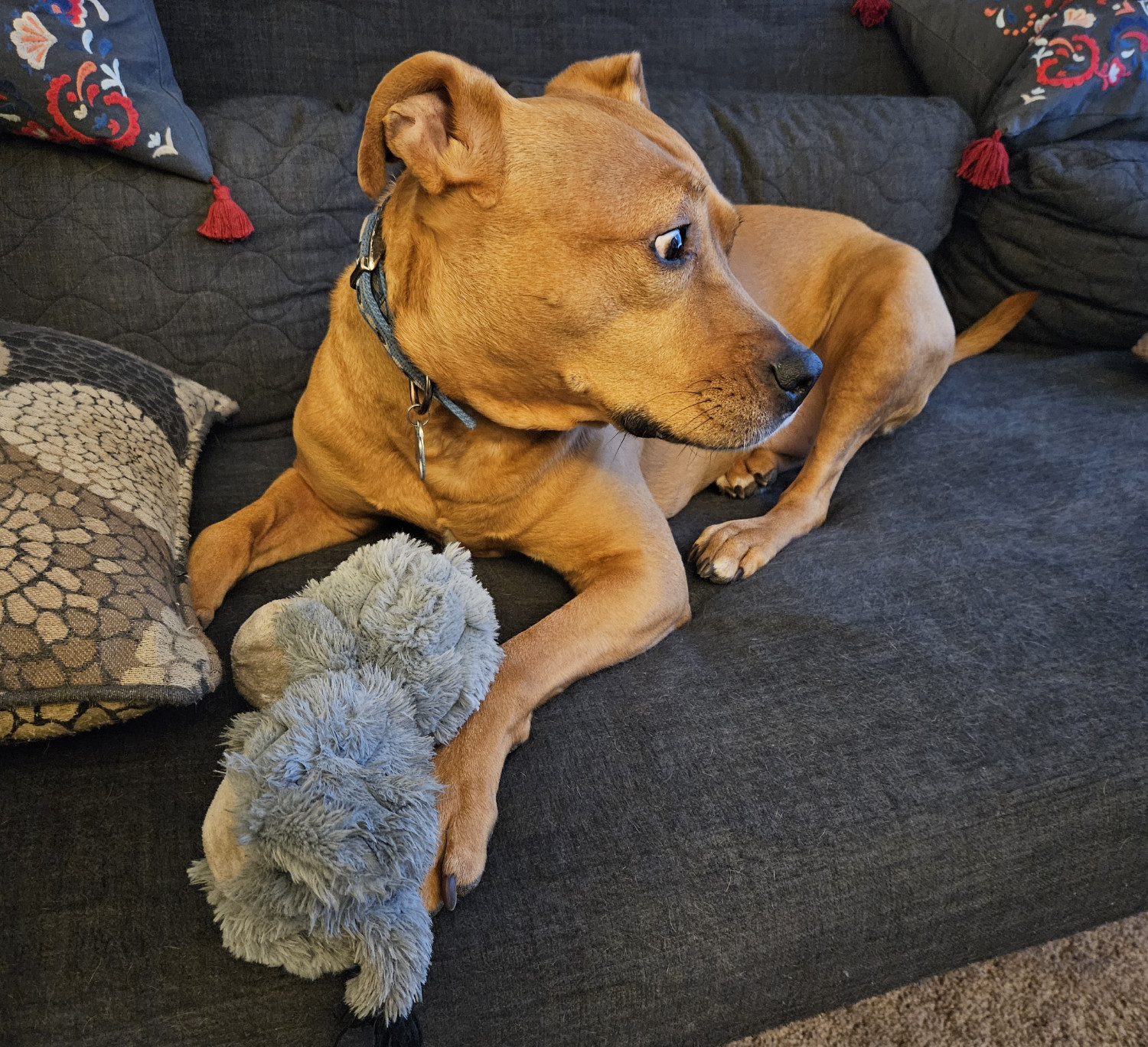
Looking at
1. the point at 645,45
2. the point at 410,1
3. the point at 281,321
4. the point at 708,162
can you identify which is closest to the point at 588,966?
the point at 281,321

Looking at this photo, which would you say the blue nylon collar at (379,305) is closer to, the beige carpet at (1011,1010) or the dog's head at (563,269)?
the dog's head at (563,269)

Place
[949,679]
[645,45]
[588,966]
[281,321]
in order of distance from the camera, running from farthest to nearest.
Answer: [645,45], [281,321], [949,679], [588,966]

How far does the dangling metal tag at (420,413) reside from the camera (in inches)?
49.3

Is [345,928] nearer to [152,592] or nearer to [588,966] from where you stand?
[588,966]

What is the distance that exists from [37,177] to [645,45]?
61.5 inches

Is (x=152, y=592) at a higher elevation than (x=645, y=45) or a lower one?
lower

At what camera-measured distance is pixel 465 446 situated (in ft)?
4.43

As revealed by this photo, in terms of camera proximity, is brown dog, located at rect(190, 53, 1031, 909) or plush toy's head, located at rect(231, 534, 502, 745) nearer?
plush toy's head, located at rect(231, 534, 502, 745)

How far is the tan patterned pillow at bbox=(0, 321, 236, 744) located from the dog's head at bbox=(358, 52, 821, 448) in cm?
47

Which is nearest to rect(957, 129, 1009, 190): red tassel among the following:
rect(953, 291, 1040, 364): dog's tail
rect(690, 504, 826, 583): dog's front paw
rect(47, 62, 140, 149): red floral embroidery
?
rect(953, 291, 1040, 364): dog's tail

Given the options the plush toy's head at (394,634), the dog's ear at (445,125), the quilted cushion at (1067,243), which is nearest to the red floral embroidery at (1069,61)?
the quilted cushion at (1067,243)

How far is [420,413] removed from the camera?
1.29 metres

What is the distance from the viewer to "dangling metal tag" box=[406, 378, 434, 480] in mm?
1251

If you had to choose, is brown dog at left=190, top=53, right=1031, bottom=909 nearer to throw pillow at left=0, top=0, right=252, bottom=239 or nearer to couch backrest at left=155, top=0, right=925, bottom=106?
throw pillow at left=0, top=0, right=252, bottom=239
